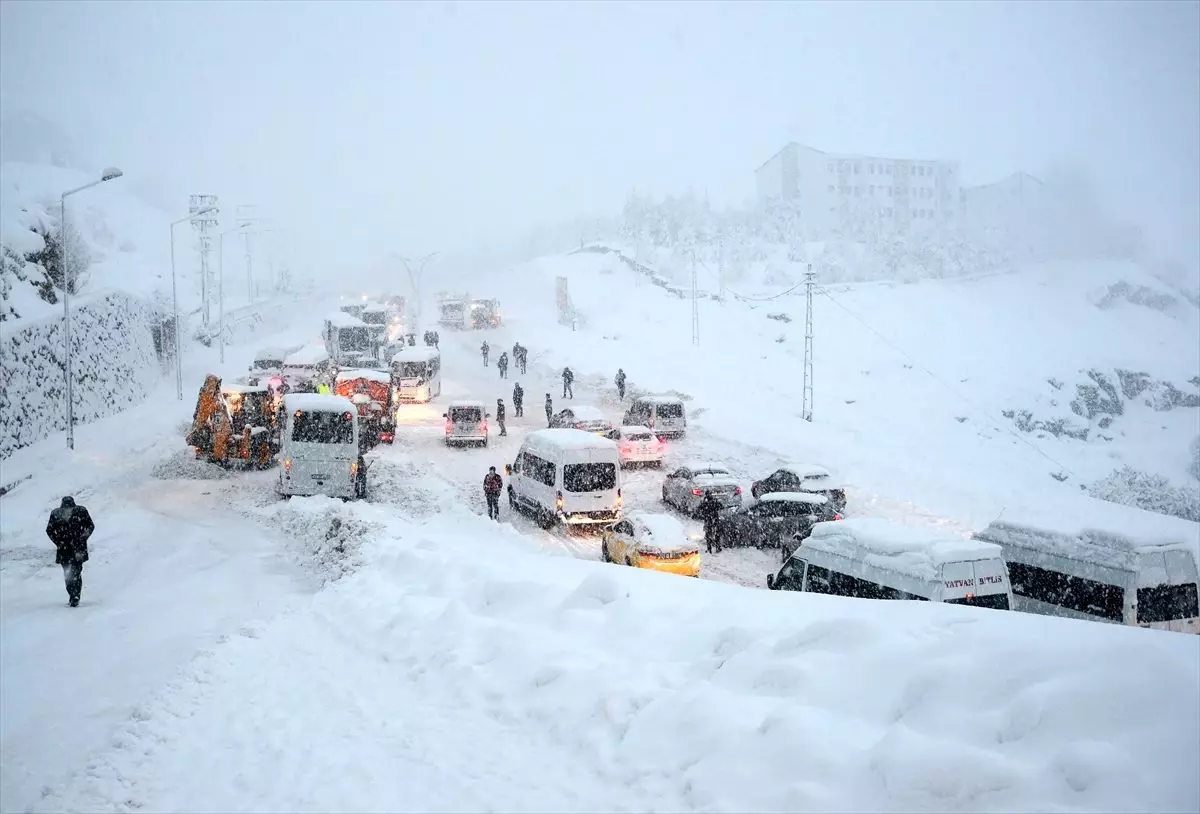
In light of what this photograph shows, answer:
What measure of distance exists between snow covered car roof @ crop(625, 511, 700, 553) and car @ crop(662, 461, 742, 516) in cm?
553

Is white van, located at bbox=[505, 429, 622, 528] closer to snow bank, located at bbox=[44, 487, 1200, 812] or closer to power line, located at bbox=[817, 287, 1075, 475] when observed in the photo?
snow bank, located at bbox=[44, 487, 1200, 812]

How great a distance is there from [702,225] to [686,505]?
122416mm

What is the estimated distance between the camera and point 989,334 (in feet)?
349

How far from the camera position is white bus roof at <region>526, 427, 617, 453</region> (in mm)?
22927

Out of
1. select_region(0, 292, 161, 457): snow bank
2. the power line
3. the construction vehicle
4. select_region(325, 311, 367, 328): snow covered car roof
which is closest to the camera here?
the construction vehicle

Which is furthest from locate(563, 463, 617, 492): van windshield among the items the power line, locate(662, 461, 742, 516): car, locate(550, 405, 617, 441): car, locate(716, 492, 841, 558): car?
the power line

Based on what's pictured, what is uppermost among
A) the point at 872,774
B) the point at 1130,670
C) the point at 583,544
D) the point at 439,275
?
the point at 439,275

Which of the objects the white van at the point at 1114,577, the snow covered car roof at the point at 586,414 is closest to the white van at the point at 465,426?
the snow covered car roof at the point at 586,414

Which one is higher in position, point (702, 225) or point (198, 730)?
point (702, 225)

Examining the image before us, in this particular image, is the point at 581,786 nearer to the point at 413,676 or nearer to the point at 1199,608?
the point at 413,676

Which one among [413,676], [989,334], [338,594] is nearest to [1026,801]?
[413,676]

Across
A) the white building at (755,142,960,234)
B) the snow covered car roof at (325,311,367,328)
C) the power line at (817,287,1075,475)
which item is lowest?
the power line at (817,287,1075,475)

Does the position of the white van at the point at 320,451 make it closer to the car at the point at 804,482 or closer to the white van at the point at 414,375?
the car at the point at 804,482

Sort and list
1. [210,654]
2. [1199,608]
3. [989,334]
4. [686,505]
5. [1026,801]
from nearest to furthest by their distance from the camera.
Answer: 1. [1026,801]
2. [210,654]
3. [1199,608]
4. [686,505]
5. [989,334]
